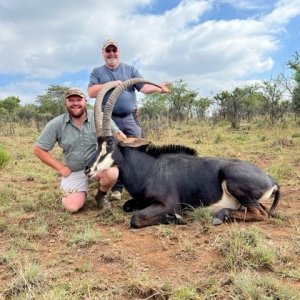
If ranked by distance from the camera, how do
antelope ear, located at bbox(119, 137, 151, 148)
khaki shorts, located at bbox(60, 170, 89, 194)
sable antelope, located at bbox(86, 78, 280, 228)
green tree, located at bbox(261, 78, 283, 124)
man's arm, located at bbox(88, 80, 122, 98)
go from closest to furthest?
1. sable antelope, located at bbox(86, 78, 280, 228)
2. antelope ear, located at bbox(119, 137, 151, 148)
3. khaki shorts, located at bbox(60, 170, 89, 194)
4. man's arm, located at bbox(88, 80, 122, 98)
5. green tree, located at bbox(261, 78, 283, 124)

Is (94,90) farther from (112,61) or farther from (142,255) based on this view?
(142,255)

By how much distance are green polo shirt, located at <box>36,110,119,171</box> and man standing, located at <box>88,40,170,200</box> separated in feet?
2.25

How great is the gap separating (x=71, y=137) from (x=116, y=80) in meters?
1.24

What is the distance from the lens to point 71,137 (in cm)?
621

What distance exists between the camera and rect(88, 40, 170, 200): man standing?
6.79m

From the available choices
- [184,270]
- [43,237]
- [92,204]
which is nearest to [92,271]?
[184,270]

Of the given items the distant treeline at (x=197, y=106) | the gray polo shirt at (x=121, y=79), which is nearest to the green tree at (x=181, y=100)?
the distant treeline at (x=197, y=106)

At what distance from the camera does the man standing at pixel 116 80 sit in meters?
6.79

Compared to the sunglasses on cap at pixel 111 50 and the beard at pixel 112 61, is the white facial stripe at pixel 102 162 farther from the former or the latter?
the sunglasses on cap at pixel 111 50

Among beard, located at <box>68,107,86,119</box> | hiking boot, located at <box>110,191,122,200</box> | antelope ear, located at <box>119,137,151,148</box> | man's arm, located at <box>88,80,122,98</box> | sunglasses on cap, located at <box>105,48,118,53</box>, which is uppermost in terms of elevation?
sunglasses on cap, located at <box>105,48,118,53</box>

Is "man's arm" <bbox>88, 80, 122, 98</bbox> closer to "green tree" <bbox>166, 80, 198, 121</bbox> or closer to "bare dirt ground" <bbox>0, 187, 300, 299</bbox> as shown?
"bare dirt ground" <bbox>0, 187, 300, 299</bbox>

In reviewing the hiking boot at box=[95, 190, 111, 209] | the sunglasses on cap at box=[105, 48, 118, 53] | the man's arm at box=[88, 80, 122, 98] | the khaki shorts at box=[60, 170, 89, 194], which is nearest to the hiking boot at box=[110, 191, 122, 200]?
the hiking boot at box=[95, 190, 111, 209]

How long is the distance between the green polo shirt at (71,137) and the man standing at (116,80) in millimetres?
687

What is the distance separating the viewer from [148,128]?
17469mm
